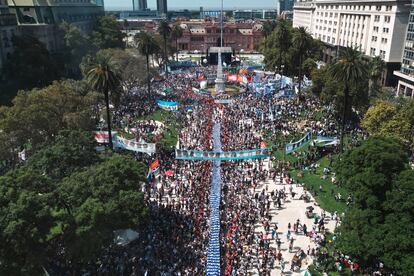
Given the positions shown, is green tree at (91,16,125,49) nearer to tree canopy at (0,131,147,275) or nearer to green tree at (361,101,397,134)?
green tree at (361,101,397,134)

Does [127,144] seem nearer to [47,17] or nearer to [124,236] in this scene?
[124,236]

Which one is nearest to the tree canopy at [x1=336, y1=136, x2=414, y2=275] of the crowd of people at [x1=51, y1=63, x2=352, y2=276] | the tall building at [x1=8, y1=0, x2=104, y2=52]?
the crowd of people at [x1=51, y1=63, x2=352, y2=276]

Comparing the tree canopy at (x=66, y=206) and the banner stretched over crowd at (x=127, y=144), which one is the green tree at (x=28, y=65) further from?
the tree canopy at (x=66, y=206)

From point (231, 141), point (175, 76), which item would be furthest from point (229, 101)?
point (175, 76)

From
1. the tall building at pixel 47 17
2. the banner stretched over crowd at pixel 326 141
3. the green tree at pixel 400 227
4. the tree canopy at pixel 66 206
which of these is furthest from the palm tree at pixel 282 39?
the green tree at pixel 400 227

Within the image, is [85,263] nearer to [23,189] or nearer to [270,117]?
[23,189]
